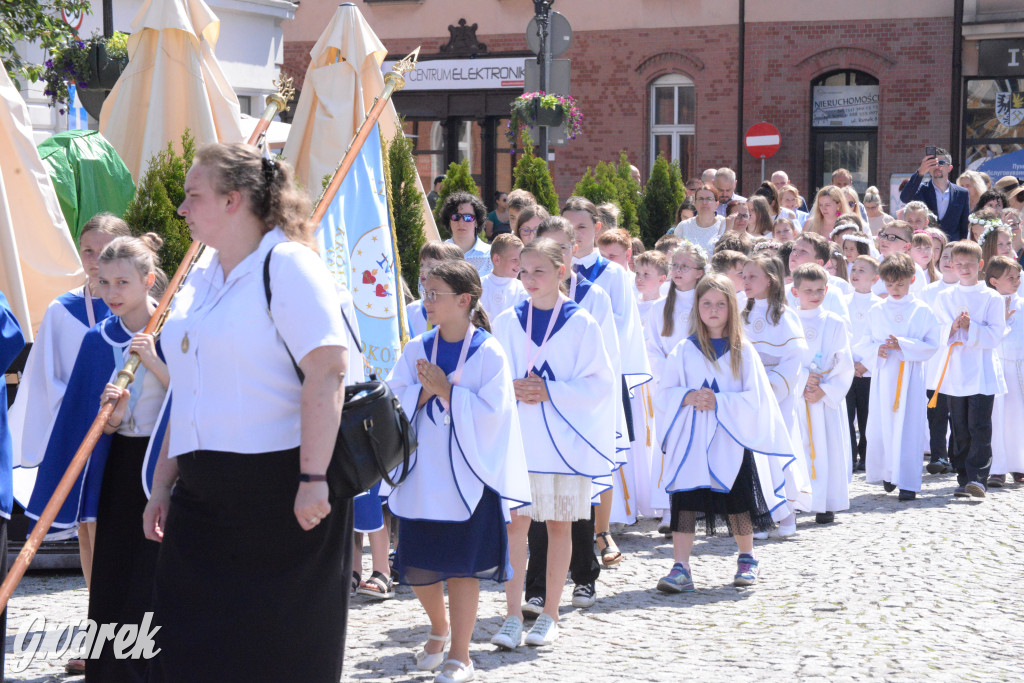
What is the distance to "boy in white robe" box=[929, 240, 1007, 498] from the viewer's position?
32.1 ft

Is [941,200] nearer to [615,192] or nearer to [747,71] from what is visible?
[615,192]

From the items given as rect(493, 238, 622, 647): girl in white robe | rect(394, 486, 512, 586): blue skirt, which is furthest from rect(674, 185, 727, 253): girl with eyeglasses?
rect(394, 486, 512, 586): blue skirt

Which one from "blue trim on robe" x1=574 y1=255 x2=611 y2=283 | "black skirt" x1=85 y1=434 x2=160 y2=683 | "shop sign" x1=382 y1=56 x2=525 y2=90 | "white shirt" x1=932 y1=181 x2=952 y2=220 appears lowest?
"black skirt" x1=85 y1=434 x2=160 y2=683

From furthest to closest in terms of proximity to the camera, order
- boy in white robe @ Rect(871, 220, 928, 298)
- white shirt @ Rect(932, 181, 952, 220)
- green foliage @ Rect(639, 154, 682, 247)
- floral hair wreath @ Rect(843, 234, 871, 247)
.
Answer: green foliage @ Rect(639, 154, 682, 247), white shirt @ Rect(932, 181, 952, 220), floral hair wreath @ Rect(843, 234, 871, 247), boy in white robe @ Rect(871, 220, 928, 298)

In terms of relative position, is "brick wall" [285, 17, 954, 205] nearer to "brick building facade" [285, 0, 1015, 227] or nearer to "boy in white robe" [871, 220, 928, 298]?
"brick building facade" [285, 0, 1015, 227]

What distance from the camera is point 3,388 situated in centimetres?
463

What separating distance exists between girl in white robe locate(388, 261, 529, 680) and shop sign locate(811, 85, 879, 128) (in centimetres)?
2204

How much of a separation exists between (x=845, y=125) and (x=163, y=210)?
20.6m

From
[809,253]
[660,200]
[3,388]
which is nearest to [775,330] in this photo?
[809,253]

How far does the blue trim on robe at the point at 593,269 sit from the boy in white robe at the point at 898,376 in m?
3.01

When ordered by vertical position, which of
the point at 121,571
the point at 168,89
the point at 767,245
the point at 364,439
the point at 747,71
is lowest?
the point at 121,571

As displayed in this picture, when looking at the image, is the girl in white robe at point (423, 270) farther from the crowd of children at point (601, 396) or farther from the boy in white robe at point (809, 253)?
the boy in white robe at point (809, 253)

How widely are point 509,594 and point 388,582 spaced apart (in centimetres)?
108

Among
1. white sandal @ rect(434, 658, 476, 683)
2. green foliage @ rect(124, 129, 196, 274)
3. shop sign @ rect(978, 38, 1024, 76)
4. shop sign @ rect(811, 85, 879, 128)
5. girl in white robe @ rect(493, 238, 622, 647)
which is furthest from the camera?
shop sign @ rect(811, 85, 879, 128)
